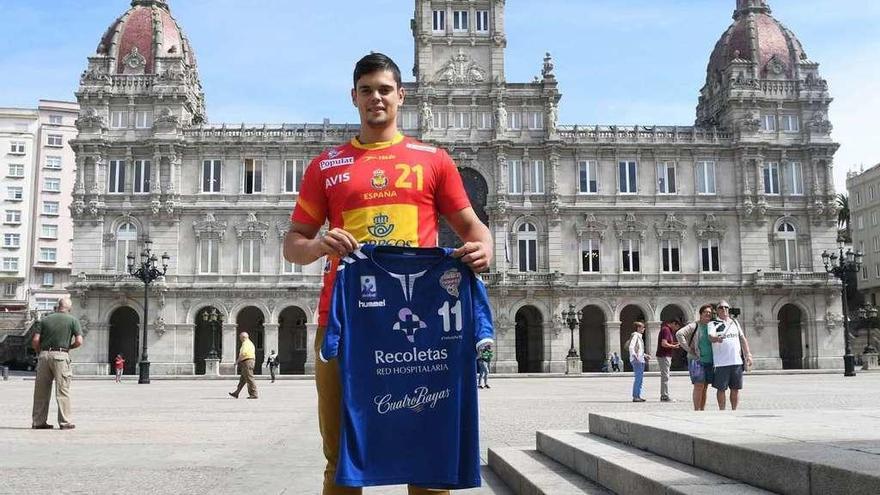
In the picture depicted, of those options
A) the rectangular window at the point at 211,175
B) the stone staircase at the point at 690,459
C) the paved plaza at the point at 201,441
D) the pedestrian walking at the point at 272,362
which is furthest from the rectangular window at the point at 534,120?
the stone staircase at the point at 690,459

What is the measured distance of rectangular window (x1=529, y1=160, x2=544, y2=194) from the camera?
161 ft

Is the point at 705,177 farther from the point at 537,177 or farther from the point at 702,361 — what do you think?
the point at 702,361

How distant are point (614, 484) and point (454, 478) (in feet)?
7.38

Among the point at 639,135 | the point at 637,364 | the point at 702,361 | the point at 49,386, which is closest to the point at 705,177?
the point at 639,135

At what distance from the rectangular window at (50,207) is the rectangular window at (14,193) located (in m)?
2.21

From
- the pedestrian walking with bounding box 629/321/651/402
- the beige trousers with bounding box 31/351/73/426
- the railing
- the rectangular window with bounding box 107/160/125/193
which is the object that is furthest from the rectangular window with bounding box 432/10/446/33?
the beige trousers with bounding box 31/351/73/426

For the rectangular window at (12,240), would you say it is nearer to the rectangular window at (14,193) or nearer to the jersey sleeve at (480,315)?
the rectangular window at (14,193)

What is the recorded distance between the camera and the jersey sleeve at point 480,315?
4107mm

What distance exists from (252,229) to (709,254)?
86.8 feet

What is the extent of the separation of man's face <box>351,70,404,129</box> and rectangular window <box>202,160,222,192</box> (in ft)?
150

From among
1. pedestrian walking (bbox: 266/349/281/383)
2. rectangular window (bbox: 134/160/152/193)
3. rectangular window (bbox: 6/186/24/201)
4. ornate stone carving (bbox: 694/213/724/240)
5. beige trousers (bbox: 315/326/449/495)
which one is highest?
rectangular window (bbox: 6/186/24/201)

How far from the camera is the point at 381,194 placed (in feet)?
13.9

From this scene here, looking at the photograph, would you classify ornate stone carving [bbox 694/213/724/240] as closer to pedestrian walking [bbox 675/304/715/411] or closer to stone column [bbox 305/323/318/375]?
stone column [bbox 305/323/318/375]

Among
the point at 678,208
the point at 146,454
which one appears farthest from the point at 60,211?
the point at 146,454
